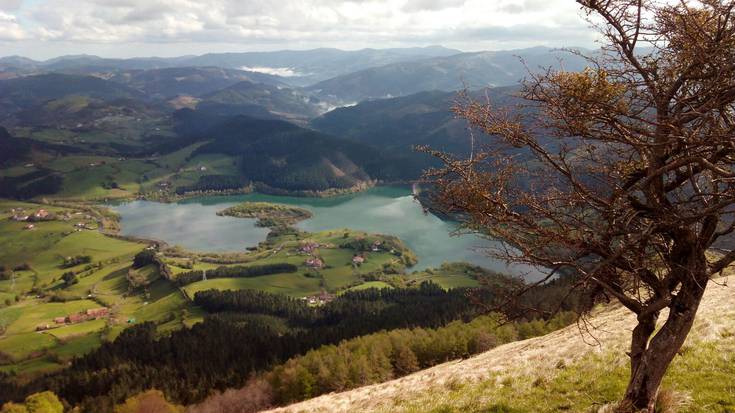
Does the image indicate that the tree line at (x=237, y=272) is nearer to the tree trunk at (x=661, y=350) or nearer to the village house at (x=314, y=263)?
the village house at (x=314, y=263)

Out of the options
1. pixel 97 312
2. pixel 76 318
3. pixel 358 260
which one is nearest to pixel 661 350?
pixel 76 318

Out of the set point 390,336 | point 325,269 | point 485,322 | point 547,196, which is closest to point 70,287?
point 325,269

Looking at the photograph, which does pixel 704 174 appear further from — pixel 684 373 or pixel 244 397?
pixel 244 397

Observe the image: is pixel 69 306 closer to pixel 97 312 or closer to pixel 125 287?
pixel 97 312

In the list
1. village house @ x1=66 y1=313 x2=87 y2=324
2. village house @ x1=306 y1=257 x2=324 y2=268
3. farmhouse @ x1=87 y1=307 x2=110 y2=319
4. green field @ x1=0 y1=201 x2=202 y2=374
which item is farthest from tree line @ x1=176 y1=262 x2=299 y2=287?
village house @ x1=66 y1=313 x2=87 y2=324

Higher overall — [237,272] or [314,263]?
[314,263]

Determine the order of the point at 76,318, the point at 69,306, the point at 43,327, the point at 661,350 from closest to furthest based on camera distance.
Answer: the point at 661,350 < the point at 43,327 < the point at 76,318 < the point at 69,306
